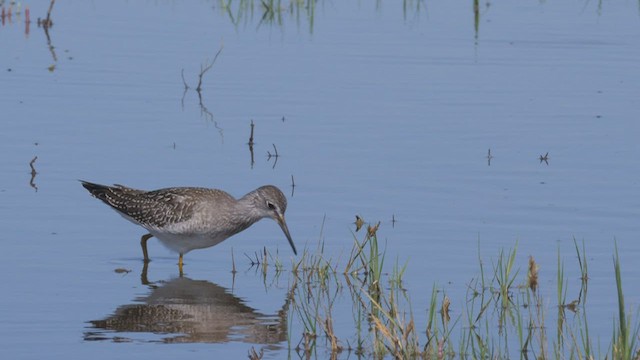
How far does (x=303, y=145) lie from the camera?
48.3 ft

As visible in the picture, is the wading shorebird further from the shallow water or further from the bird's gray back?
the shallow water

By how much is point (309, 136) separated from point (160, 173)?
2.01 meters

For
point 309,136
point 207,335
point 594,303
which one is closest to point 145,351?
point 207,335

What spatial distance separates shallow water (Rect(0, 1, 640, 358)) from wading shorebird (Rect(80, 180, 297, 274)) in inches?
9.3

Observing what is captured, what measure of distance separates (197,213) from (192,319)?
164 centimetres

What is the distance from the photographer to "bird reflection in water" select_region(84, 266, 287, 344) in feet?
31.5

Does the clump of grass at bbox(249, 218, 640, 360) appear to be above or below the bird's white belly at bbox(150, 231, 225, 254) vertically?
below

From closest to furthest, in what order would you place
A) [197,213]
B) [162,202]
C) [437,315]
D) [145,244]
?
[437,315] < [197,213] < [162,202] < [145,244]

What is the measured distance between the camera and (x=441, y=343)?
8.31 meters

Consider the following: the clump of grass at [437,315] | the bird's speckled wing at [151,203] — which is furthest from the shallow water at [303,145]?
the bird's speckled wing at [151,203]

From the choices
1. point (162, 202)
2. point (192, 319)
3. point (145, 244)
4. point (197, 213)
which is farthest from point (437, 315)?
point (145, 244)

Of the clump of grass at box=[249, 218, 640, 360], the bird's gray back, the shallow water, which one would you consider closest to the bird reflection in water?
the shallow water

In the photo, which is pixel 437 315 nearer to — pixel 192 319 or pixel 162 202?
pixel 192 319

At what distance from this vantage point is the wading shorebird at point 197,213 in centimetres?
1157
